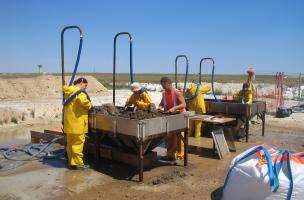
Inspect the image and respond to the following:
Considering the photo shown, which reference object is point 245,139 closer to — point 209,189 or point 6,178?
point 209,189

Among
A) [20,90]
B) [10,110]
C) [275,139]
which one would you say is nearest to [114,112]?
[275,139]

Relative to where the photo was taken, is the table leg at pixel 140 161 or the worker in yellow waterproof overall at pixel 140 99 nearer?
the table leg at pixel 140 161

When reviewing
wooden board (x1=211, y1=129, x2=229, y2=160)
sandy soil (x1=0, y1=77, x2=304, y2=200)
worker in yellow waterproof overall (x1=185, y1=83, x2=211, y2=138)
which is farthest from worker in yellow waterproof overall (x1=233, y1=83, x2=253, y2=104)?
wooden board (x1=211, y1=129, x2=229, y2=160)

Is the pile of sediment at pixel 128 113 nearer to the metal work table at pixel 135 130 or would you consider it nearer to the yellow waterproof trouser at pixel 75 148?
the metal work table at pixel 135 130

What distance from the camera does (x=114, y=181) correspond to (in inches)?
241

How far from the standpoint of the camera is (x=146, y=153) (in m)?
7.00

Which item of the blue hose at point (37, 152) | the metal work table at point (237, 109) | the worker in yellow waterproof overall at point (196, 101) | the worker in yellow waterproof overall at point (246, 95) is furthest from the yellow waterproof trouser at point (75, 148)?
the worker in yellow waterproof overall at point (246, 95)

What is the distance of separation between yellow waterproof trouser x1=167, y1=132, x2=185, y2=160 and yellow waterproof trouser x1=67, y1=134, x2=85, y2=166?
6.14 feet

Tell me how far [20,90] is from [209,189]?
22074 millimetres

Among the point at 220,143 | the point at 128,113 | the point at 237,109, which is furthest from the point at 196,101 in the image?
the point at 128,113

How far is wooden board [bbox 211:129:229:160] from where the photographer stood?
25.6ft

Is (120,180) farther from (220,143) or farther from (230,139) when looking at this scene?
(230,139)

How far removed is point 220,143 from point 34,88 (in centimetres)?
2078

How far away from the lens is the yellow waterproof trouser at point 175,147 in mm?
7367
